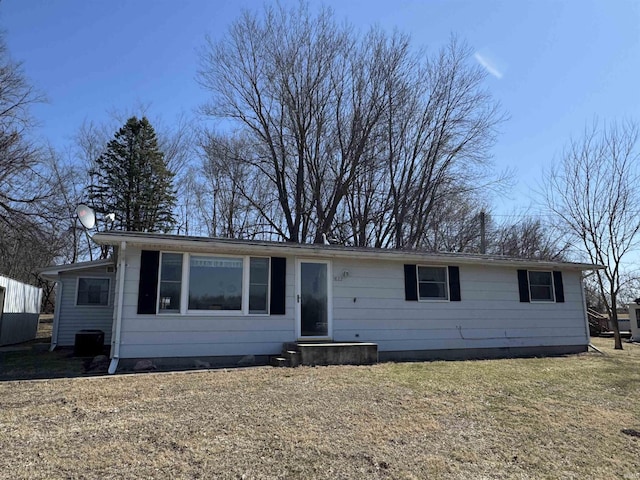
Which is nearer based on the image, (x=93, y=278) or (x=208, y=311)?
(x=208, y=311)

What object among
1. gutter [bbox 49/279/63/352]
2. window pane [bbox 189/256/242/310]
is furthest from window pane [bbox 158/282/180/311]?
gutter [bbox 49/279/63/352]

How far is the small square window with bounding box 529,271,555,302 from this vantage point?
11.4 metres

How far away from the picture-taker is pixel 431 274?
408 inches

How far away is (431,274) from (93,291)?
30.8ft

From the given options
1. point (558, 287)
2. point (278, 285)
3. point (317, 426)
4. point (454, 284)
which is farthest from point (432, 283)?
point (317, 426)

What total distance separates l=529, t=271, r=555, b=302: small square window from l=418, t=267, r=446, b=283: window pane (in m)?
2.66

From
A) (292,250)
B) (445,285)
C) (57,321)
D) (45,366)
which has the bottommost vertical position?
(45,366)

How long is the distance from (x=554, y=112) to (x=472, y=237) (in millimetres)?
10955

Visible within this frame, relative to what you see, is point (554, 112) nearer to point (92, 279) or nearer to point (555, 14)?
point (555, 14)

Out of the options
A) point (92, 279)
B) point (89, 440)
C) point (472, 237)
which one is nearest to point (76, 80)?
point (92, 279)

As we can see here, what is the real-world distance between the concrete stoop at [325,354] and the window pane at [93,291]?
6762 mm

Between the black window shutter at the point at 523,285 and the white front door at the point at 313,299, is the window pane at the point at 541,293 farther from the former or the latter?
the white front door at the point at 313,299

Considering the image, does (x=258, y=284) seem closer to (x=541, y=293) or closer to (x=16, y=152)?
(x=541, y=293)

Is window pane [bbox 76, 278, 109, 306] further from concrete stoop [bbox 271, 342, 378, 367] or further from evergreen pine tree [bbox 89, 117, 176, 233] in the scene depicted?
evergreen pine tree [bbox 89, 117, 176, 233]
